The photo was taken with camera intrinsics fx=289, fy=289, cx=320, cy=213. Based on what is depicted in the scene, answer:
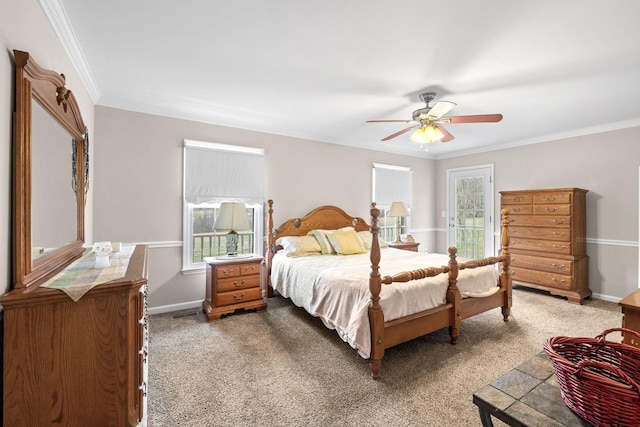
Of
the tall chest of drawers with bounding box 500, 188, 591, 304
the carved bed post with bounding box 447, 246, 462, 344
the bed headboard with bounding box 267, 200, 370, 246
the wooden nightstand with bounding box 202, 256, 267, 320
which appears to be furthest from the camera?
the bed headboard with bounding box 267, 200, 370, 246

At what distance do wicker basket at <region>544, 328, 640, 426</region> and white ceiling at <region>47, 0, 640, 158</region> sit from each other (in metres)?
Answer: 1.87

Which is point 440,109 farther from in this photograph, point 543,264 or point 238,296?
point 543,264

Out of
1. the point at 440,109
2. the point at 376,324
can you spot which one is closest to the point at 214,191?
the point at 376,324

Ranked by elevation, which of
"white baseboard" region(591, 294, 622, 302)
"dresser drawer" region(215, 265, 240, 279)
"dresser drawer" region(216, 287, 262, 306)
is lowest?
"white baseboard" region(591, 294, 622, 302)

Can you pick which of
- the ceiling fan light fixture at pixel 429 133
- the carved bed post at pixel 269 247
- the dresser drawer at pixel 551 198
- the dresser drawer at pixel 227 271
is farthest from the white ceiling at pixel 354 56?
the dresser drawer at pixel 227 271

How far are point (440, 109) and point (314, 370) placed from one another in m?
2.57

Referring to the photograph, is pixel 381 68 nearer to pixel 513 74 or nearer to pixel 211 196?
pixel 513 74

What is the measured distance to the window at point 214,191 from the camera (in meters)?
3.68

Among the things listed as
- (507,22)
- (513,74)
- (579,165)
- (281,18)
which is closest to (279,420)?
(281,18)

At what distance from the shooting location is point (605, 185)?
4.12 metres

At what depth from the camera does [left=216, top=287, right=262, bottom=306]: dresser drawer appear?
339 centimetres

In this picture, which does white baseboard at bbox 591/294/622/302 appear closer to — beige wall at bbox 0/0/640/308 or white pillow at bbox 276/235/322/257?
beige wall at bbox 0/0/640/308

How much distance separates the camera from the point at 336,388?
211 cm

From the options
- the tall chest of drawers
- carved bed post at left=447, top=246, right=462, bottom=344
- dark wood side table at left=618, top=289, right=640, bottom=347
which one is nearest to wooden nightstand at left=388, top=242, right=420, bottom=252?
the tall chest of drawers
